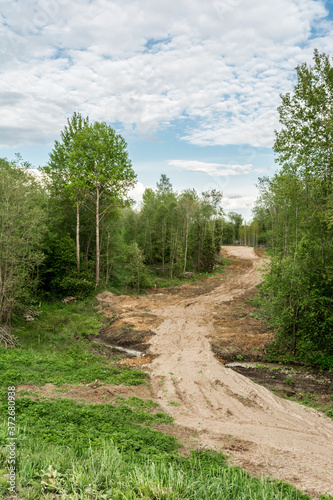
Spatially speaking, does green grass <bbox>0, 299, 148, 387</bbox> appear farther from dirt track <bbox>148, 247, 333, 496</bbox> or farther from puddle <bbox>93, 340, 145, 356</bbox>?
dirt track <bbox>148, 247, 333, 496</bbox>

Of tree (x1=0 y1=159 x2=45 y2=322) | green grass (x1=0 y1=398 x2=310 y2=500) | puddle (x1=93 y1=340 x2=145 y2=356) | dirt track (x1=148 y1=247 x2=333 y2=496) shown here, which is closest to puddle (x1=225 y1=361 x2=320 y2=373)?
dirt track (x1=148 y1=247 x2=333 y2=496)

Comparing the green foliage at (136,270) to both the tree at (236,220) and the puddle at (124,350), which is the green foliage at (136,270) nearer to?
the puddle at (124,350)

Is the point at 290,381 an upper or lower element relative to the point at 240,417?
lower

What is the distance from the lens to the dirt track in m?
6.82

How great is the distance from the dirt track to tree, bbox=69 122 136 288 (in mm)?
14425

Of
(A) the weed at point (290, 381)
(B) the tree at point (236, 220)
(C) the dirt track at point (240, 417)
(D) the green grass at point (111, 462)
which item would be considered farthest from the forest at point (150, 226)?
(B) the tree at point (236, 220)

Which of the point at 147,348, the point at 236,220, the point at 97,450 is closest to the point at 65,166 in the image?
the point at 147,348

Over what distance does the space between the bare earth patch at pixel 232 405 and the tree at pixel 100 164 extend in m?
10.8

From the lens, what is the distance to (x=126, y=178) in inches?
1082

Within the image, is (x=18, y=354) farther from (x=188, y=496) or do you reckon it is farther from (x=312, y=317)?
(x=312, y=317)

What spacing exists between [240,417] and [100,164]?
21510 mm

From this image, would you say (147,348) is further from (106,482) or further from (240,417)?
(106,482)

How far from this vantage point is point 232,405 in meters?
10.4

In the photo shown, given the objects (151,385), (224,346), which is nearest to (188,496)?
(151,385)
